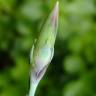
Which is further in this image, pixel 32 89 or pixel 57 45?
pixel 57 45

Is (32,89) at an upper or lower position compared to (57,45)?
upper

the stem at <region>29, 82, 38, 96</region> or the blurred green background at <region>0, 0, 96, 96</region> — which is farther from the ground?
the stem at <region>29, 82, 38, 96</region>

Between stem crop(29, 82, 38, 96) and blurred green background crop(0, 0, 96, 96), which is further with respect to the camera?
blurred green background crop(0, 0, 96, 96)

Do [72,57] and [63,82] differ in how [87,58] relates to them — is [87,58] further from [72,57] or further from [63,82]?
[63,82]

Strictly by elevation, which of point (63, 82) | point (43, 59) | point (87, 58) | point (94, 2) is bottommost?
point (63, 82)

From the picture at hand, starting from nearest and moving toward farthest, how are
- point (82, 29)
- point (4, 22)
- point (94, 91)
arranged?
1. point (94, 91)
2. point (82, 29)
3. point (4, 22)

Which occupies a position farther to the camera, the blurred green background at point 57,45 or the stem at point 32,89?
the blurred green background at point 57,45

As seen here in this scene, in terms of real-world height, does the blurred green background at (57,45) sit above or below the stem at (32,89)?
below

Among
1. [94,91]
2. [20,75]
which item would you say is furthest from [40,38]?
[20,75]
